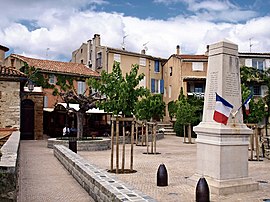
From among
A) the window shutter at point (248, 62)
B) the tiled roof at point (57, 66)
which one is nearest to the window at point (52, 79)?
the tiled roof at point (57, 66)

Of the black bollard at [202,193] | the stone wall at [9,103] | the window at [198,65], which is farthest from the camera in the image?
the window at [198,65]

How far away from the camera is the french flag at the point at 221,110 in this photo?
8.34 meters

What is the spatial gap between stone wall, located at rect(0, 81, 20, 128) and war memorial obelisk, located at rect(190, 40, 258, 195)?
14499mm

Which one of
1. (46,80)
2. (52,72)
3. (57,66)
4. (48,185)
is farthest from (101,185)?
(57,66)

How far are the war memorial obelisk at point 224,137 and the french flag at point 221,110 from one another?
143 millimetres

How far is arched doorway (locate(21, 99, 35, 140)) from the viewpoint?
2622cm

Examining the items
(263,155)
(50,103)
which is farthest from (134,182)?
(50,103)

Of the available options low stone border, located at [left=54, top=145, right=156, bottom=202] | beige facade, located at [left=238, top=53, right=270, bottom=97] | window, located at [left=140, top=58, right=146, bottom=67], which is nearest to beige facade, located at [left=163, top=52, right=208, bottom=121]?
window, located at [left=140, top=58, right=146, bottom=67]

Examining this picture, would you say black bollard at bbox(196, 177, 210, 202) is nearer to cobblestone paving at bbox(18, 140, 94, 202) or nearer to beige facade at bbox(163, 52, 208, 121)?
cobblestone paving at bbox(18, 140, 94, 202)

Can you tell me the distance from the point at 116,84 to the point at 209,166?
15.3m

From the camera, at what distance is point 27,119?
86.1ft

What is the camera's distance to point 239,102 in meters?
8.76

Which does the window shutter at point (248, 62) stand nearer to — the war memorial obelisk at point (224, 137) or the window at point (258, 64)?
the window at point (258, 64)

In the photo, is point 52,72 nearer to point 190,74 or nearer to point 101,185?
point 190,74
